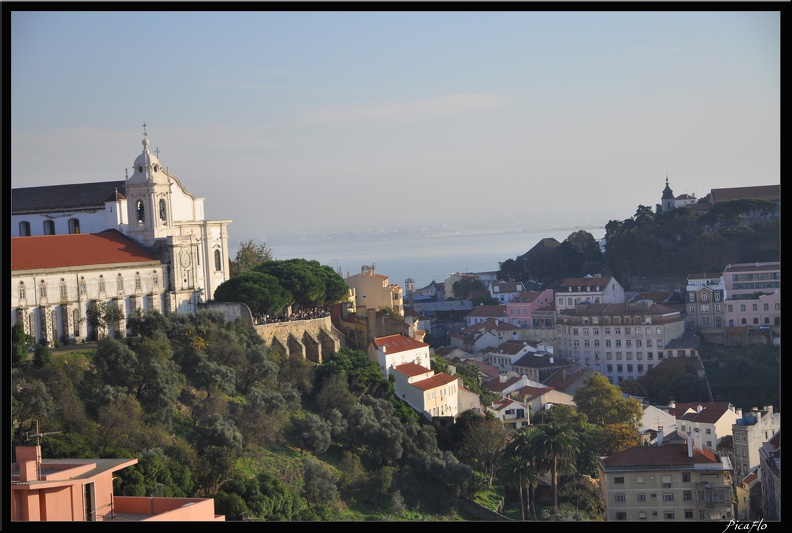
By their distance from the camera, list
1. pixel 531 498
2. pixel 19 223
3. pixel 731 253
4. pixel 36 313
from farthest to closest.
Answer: pixel 731 253
pixel 19 223
pixel 531 498
pixel 36 313

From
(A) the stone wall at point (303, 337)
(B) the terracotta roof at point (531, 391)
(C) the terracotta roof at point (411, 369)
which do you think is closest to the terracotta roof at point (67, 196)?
(A) the stone wall at point (303, 337)

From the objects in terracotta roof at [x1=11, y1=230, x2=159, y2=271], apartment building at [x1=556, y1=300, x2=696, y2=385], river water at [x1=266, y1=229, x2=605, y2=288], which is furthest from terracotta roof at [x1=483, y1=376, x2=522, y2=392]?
river water at [x1=266, y1=229, x2=605, y2=288]

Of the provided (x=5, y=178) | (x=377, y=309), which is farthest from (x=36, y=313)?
(x=5, y=178)

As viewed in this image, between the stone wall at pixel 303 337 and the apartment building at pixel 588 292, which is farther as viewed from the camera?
the apartment building at pixel 588 292

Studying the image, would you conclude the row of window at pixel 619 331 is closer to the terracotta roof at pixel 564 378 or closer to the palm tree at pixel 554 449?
the terracotta roof at pixel 564 378

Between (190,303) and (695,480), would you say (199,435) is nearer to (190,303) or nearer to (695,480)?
(190,303)
